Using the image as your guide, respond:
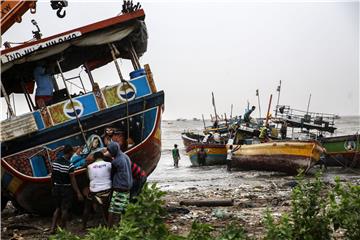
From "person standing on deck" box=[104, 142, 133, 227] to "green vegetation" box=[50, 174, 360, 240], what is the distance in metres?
2.16

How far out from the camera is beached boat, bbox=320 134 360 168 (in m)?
17.6

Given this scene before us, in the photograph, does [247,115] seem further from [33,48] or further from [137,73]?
[33,48]

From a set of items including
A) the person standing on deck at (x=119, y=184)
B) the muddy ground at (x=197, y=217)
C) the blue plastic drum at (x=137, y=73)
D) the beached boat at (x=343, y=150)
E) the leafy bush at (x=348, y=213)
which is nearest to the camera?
the leafy bush at (x=348, y=213)

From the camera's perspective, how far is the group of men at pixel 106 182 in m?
6.27

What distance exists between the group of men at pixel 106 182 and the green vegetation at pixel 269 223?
7.19ft

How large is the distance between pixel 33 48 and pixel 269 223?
6022 millimetres

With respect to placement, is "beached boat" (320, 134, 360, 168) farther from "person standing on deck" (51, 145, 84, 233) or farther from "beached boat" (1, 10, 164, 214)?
"person standing on deck" (51, 145, 84, 233)

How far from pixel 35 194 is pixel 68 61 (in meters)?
2.92

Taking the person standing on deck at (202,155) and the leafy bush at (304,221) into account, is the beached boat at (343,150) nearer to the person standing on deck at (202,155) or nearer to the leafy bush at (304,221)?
the person standing on deck at (202,155)

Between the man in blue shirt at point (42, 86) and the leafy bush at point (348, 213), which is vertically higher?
the man in blue shirt at point (42, 86)

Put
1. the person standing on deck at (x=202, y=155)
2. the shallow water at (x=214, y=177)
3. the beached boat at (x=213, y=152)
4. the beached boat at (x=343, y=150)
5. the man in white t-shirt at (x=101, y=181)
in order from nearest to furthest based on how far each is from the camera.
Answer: the man in white t-shirt at (x=101, y=181) → the shallow water at (x=214, y=177) → the beached boat at (x=343, y=150) → the beached boat at (x=213, y=152) → the person standing on deck at (x=202, y=155)

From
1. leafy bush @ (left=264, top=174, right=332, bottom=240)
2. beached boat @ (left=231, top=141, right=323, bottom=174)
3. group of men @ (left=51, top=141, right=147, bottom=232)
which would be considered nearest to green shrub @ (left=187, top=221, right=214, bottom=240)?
leafy bush @ (left=264, top=174, right=332, bottom=240)

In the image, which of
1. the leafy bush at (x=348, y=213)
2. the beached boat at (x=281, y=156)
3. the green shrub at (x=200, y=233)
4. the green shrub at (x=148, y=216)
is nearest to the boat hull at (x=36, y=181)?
the green shrub at (x=148, y=216)

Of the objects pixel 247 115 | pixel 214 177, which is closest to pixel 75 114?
pixel 214 177
